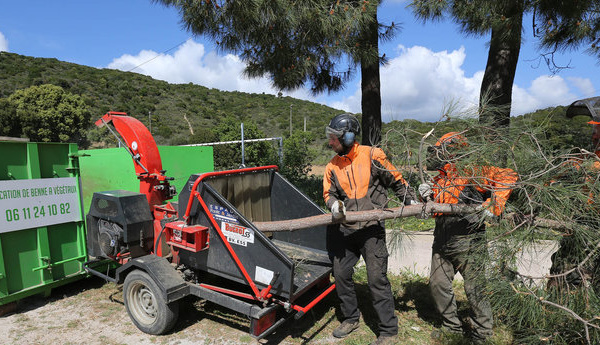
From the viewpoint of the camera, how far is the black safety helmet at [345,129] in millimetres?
3063

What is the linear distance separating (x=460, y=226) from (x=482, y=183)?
1.84 feet

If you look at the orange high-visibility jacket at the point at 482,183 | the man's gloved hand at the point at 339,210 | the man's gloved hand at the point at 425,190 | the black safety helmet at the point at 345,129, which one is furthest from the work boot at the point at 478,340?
the black safety helmet at the point at 345,129

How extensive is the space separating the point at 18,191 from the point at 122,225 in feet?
3.76

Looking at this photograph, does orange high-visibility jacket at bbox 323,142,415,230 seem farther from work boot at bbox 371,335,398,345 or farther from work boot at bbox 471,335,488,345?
work boot at bbox 471,335,488,345

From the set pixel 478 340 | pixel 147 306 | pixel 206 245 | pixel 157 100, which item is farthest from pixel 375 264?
pixel 157 100

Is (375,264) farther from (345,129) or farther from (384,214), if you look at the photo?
(345,129)

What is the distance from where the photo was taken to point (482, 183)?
8.03 ft

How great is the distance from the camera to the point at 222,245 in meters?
3.05

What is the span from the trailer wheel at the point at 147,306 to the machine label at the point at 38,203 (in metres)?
1.27

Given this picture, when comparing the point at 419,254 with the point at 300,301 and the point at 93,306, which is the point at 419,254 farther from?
the point at 93,306

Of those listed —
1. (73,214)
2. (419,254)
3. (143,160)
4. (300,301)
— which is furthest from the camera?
(419,254)

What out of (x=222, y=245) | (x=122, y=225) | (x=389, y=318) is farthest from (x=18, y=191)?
(x=389, y=318)

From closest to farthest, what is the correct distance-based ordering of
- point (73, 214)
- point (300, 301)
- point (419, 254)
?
point (300, 301), point (73, 214), point (419, 254)

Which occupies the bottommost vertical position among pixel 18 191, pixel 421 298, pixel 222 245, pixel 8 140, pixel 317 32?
pixel 421 298
